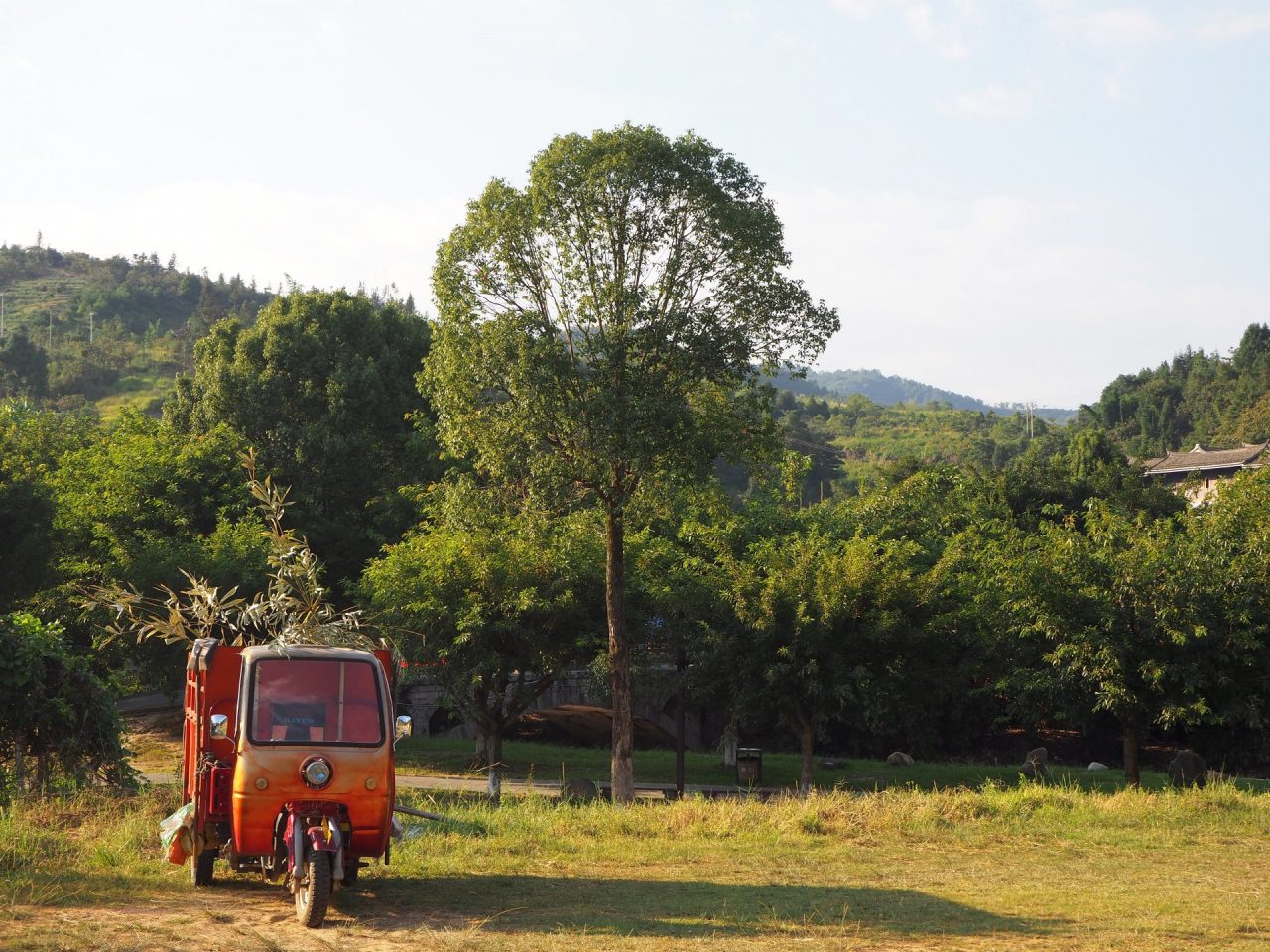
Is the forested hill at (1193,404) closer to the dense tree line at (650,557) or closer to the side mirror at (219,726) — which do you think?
the dense tree line at (650,557)

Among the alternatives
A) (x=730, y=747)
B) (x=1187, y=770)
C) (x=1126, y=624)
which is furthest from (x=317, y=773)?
(x=730, y=747)

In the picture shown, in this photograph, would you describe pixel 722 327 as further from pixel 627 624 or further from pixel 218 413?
pixel 218 413


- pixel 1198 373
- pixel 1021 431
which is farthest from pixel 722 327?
pixel 1021 431

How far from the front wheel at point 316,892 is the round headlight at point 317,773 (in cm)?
63

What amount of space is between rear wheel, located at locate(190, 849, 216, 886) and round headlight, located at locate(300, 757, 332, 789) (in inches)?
78.2

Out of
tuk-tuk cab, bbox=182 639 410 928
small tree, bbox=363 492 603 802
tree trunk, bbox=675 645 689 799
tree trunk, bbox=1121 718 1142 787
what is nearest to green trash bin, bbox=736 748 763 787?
tree trunk, bbox=675 645 689 799

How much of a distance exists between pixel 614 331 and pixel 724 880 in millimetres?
13783

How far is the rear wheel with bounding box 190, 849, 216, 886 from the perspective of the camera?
12688 millimetres

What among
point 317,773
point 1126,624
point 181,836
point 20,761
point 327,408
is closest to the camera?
point 317,773

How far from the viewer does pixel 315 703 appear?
12078mm

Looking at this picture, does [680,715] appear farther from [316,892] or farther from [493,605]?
[316,892]

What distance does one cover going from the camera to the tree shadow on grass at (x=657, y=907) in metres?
11.1

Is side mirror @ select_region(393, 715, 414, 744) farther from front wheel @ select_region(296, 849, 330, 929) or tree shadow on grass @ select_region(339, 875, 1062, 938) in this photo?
tree shadow on grass @ select_region(339, 875, 1062, 938)

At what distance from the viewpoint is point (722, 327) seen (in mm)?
26469
